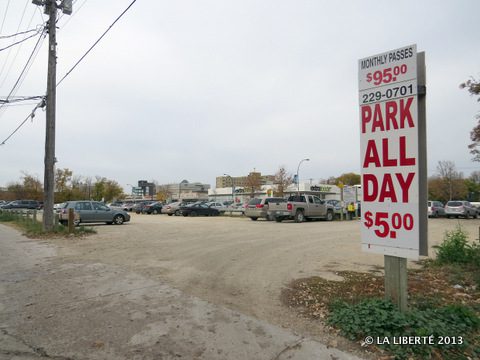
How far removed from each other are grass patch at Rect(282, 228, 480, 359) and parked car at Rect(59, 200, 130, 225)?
18581mm

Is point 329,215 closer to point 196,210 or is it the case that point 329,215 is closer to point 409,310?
point 196,210

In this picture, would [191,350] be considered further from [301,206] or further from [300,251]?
[301,206]

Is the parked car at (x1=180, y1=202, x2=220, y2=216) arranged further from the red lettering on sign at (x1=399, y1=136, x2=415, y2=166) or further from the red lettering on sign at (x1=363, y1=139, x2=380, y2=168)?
the red lettering on sign at (x1=399, y1=136, x2=415, y2=166)

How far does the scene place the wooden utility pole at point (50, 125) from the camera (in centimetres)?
1612

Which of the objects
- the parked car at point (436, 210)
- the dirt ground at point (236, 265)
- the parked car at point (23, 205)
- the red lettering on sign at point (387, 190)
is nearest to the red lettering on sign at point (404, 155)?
the red lettering on sign at point (387, 190)

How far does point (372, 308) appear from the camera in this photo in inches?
178

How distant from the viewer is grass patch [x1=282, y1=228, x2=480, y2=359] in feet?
12.4

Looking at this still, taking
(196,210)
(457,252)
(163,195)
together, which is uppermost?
(163,195)

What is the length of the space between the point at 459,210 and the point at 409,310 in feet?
109

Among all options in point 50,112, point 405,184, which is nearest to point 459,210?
point 405,184

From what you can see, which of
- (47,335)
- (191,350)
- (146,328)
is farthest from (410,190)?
(47,335)

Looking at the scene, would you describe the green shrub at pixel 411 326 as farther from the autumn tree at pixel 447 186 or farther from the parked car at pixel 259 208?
the autumn tree at pixel 447 186

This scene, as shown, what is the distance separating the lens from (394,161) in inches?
183

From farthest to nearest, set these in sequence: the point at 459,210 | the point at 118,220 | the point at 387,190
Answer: the point at 459,210 → the point at 118,220 → the point at 387,190
